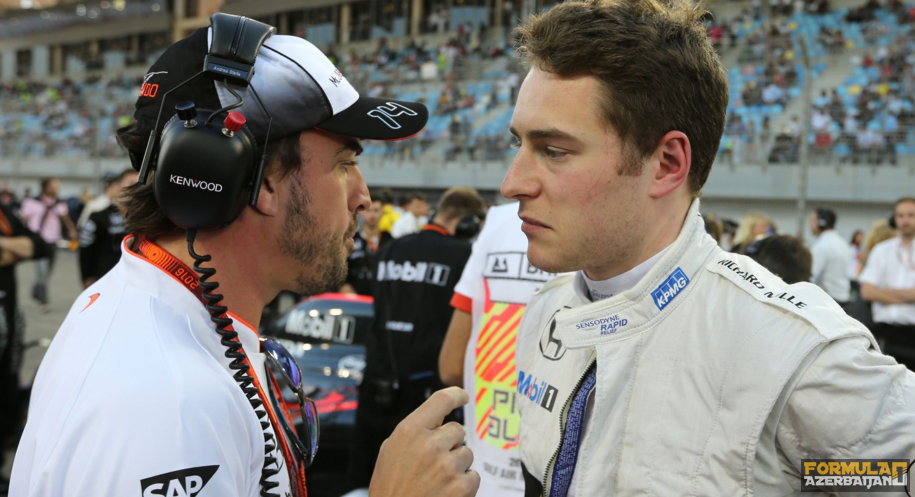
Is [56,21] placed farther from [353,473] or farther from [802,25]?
[353,473]

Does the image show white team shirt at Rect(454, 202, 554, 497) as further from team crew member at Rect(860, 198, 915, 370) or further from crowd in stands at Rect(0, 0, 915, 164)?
crowd in stands at Rect(0, 0, 915, 164)

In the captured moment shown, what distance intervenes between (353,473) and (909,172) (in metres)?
13.0

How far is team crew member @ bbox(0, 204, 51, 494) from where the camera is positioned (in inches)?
174

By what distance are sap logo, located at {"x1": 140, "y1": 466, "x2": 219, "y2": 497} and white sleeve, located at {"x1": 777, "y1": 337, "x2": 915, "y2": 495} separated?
36.7 inches

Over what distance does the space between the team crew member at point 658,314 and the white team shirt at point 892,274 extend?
195 inches

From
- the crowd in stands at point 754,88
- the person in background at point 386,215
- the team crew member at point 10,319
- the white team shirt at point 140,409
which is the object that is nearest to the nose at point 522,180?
the white team shirt at point 140,409

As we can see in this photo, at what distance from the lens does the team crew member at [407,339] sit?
13.3ft

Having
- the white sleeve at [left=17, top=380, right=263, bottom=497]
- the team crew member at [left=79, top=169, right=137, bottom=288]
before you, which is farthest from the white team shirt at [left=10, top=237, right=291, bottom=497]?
the team crew member at [left=79, top=169, right=137, bottom=288]

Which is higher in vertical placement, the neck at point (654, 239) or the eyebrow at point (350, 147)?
the eyebrow at point (350, 147)

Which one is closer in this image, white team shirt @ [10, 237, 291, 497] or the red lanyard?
white team shirt @ [10, 237, 291, 497]

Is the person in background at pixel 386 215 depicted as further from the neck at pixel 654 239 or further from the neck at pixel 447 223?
Answer: the neck at pixel 654 239

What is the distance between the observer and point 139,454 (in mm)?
1031

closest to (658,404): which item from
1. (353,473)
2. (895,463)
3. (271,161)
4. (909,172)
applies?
(895,463)

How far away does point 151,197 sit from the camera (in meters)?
1.40
